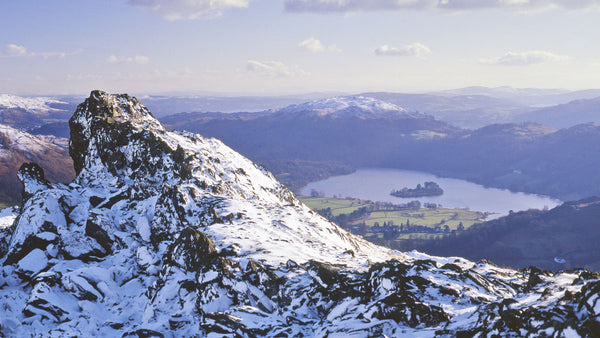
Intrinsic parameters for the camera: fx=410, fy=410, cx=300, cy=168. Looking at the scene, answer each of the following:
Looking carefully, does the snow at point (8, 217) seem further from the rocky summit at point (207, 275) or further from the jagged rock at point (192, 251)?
Result: the jagged rock at point (192, 251)

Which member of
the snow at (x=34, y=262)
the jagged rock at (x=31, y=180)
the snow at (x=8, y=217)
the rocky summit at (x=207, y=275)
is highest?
the jagged rock at (x=31, y=180)

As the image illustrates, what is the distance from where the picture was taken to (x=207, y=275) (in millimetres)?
38406

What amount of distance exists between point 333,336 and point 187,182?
140 feet

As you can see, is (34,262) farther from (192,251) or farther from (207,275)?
(207,275)

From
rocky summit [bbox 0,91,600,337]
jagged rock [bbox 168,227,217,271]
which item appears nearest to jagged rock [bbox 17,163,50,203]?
rocky summit [bbox 0,91,600,337]

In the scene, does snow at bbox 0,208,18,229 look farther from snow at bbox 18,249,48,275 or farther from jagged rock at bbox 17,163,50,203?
snow at bbox 18,249,48,275

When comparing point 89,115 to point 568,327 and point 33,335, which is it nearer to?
point 33,335

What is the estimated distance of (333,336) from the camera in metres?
29.6

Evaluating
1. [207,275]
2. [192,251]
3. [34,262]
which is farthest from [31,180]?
[207,275]

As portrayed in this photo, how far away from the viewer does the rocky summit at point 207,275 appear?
95.8 feet

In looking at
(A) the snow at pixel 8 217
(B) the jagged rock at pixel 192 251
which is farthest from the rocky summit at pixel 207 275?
(A) the snow at pixel 8 217

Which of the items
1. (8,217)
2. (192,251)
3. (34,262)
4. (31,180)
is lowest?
(8,217)

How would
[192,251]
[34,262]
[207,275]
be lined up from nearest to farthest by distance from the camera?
1. [207,275]
2. [192,251]
3. [34,262]

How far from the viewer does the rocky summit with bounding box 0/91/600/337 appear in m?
29.2
